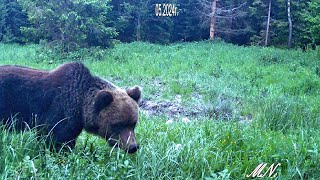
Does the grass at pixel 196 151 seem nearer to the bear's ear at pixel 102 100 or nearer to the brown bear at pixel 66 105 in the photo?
the brown bear at pixel 66 105

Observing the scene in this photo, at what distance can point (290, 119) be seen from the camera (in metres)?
7.12

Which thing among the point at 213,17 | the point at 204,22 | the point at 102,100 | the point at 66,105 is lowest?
the point at 204,22

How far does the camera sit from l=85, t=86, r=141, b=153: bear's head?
488 cm

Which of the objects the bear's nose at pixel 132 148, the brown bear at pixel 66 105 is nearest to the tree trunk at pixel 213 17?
the brown bear at pixel 66 105

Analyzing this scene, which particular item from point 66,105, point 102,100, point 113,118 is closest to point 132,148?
point 113,118

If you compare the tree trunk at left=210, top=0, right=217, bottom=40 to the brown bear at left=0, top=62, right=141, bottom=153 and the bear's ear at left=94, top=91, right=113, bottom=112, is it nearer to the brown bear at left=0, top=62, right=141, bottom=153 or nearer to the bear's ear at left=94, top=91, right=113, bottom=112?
the brown bear at left=0, top=62, right=141, bottom=153

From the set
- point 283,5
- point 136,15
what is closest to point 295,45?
point 283,5

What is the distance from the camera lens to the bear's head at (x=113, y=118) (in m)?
4.88

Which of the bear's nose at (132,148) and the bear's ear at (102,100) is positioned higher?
the bear's ear at (102,100)

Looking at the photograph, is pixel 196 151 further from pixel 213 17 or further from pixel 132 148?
pixel 213 17

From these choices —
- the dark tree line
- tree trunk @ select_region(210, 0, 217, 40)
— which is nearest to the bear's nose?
the dark tree line

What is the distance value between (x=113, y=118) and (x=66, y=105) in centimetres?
61

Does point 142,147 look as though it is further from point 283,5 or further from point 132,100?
point 283,5

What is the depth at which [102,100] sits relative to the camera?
16.1 ft
